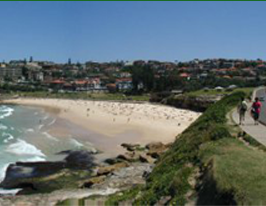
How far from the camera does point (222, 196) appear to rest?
7.41 m

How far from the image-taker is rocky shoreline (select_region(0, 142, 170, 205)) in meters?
14.5

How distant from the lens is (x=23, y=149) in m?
26.9

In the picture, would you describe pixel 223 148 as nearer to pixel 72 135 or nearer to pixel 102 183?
pixel 102 183

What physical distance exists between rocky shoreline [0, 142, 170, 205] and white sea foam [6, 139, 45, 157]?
7.90ft

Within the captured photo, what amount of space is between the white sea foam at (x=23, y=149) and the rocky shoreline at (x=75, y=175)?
2.41m

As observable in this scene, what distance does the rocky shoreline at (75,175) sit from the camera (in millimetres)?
14492

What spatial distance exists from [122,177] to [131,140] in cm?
1455

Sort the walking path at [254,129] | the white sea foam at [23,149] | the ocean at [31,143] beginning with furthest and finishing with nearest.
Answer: the white sea foam at [23,149], the ocean at [31,143], the walking path at [254,129]

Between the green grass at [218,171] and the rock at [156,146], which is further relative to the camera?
the rock at [156,146]

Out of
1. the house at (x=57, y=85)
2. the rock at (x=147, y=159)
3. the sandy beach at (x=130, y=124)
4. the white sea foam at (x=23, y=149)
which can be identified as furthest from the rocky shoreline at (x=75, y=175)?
the house at (x=57, y=85)

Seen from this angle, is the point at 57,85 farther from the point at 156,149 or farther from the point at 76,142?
the point at 156,149

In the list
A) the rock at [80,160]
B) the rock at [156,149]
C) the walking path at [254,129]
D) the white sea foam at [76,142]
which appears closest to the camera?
the walking path at [254,129]

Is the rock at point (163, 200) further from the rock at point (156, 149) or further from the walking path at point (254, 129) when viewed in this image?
the rock at point (156, 149)

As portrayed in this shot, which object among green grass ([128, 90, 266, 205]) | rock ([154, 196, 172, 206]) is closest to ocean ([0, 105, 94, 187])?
green grass ([128, 90, 266, 205])
